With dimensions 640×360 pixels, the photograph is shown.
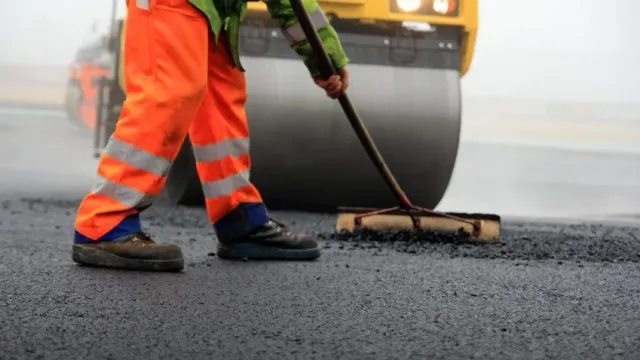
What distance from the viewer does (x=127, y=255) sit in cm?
256

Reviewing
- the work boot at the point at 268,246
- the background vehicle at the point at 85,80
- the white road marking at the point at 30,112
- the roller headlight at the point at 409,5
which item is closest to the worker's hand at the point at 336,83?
Answer: the work boot at the point at 268,246

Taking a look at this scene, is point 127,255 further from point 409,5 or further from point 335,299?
point 409,5

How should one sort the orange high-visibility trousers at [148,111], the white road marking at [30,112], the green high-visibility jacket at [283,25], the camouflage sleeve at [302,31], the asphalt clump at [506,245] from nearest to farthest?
the orange high-visibility trousers at [148,111] → the green high-visibility jacket at [283,25] → the camouflage sleeve at [302,31] → the asphalt clump at [506,245] → the white road marking at [30,112]

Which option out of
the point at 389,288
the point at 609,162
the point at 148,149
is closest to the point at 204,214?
the point at 148,149

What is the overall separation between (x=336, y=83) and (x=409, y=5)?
1.32 meters

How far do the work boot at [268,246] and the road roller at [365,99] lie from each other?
49.5 inches

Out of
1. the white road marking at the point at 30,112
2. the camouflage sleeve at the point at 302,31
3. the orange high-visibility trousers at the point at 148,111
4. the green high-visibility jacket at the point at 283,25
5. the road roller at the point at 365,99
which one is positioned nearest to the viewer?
the orange high-visibility trousers at the point at 148,111

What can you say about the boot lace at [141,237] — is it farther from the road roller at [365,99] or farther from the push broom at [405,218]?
the road roller at [365,99]

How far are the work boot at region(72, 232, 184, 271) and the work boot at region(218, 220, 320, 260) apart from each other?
1.15 feet

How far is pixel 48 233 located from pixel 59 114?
33.5 ft

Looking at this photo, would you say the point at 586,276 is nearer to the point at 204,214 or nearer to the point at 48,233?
the point at 48,233

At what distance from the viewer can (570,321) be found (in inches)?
77.1

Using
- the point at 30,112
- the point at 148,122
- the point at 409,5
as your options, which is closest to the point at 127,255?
the point at 148,122

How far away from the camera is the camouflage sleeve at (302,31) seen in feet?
9.57
